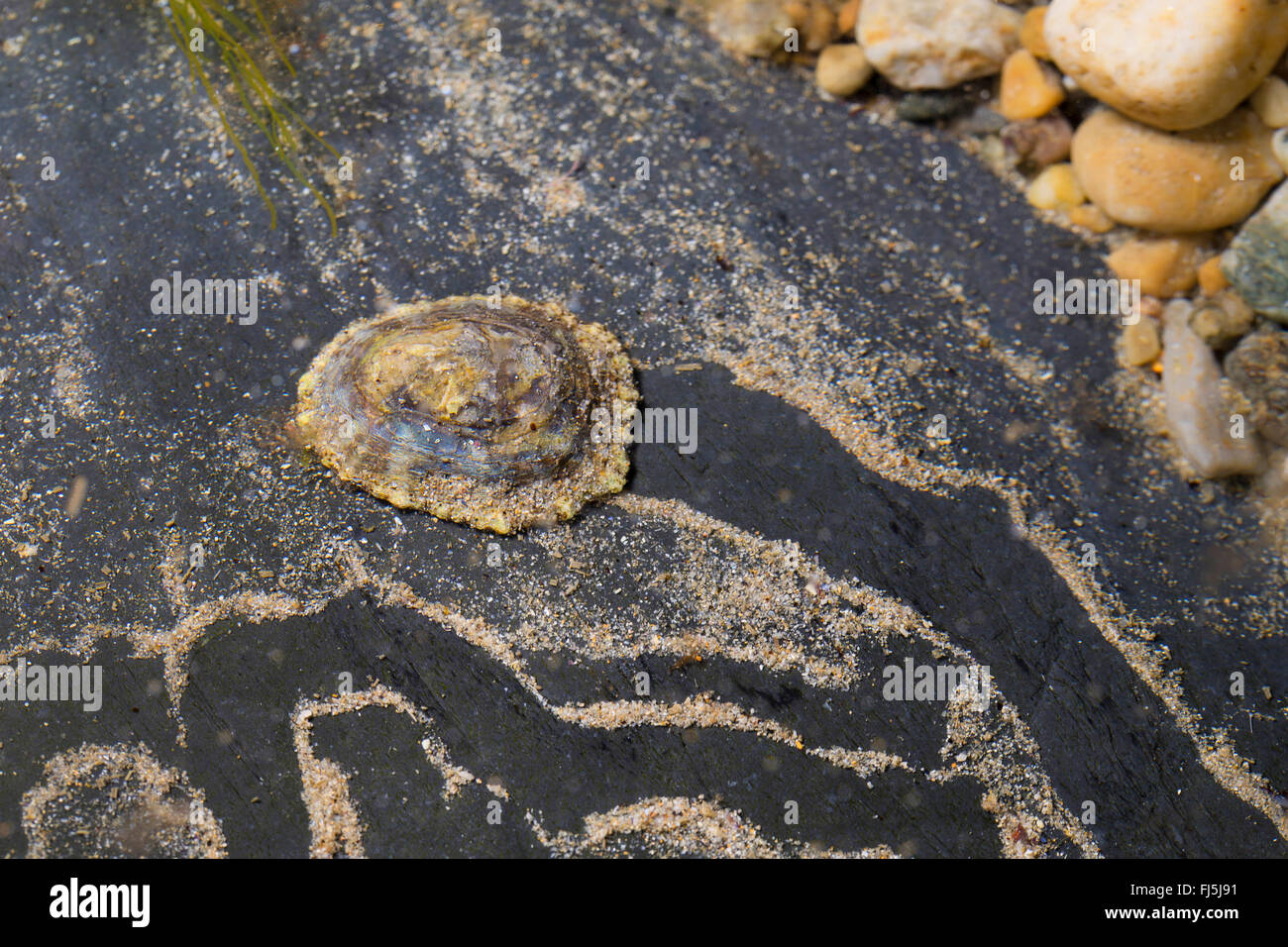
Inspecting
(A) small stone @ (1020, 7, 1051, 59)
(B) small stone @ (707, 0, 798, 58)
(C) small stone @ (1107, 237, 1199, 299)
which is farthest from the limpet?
(A) small stone @ (1020, 7, 1051, 59)

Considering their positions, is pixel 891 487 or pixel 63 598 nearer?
pixel 63 598

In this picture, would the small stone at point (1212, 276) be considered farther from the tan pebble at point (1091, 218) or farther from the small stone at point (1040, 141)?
the small stone at point (1040, 141)

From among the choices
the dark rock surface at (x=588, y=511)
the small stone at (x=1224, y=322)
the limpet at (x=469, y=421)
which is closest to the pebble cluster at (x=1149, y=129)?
the small stone at (x=1224, y=322)

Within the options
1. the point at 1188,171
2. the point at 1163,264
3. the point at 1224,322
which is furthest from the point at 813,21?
the point at 1224,322

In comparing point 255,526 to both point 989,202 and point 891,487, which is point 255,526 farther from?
point 989,202
